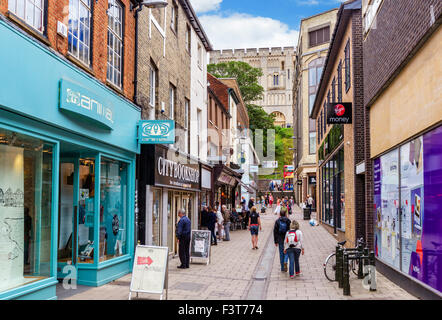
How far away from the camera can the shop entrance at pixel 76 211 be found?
33.2 feet

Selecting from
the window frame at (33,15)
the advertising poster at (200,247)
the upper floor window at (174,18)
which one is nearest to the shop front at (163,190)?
the advertising poster at (200,247)

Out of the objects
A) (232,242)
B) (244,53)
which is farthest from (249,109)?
(244,53)

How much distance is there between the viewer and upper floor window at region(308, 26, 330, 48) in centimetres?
4987

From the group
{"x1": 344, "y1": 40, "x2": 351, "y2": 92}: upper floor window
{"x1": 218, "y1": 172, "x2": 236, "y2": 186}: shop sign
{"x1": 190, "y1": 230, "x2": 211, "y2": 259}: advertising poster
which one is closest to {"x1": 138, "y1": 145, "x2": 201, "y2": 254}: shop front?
{"x1": 190, "y1": 230, "x2": 211, "y2": 259}: advertising poster

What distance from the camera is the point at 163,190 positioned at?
1458 cm

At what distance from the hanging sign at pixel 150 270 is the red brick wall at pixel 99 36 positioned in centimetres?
409

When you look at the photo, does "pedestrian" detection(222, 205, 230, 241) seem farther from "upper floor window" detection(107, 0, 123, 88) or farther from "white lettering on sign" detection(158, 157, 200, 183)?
"upper floor window" detection(107, 0, 123, 88)

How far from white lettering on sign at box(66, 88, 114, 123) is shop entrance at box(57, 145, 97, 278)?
3.35 feet

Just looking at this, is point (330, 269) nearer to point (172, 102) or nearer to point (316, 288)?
point (316, 288)

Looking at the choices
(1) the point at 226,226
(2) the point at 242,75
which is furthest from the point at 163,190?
(2) the point at 242,75

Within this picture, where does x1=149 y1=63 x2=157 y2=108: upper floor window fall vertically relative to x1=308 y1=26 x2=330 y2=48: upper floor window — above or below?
below

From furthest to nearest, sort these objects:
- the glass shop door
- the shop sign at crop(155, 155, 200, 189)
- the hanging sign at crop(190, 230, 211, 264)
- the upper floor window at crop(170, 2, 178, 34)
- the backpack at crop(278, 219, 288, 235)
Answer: the upper floor window at crop(170, 2, 178, 34) → the hanging sign at crop(190, 230, 211, 264) → the shop sign at crop(155, 155, 200, 189) → the backpack at crop(278, 219, 288, 235) → the glass shop door

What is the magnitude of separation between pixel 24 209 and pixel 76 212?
248 centimetres

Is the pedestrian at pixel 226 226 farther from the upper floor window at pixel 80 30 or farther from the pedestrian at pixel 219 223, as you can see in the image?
the upper floor window at pixel 80 30
